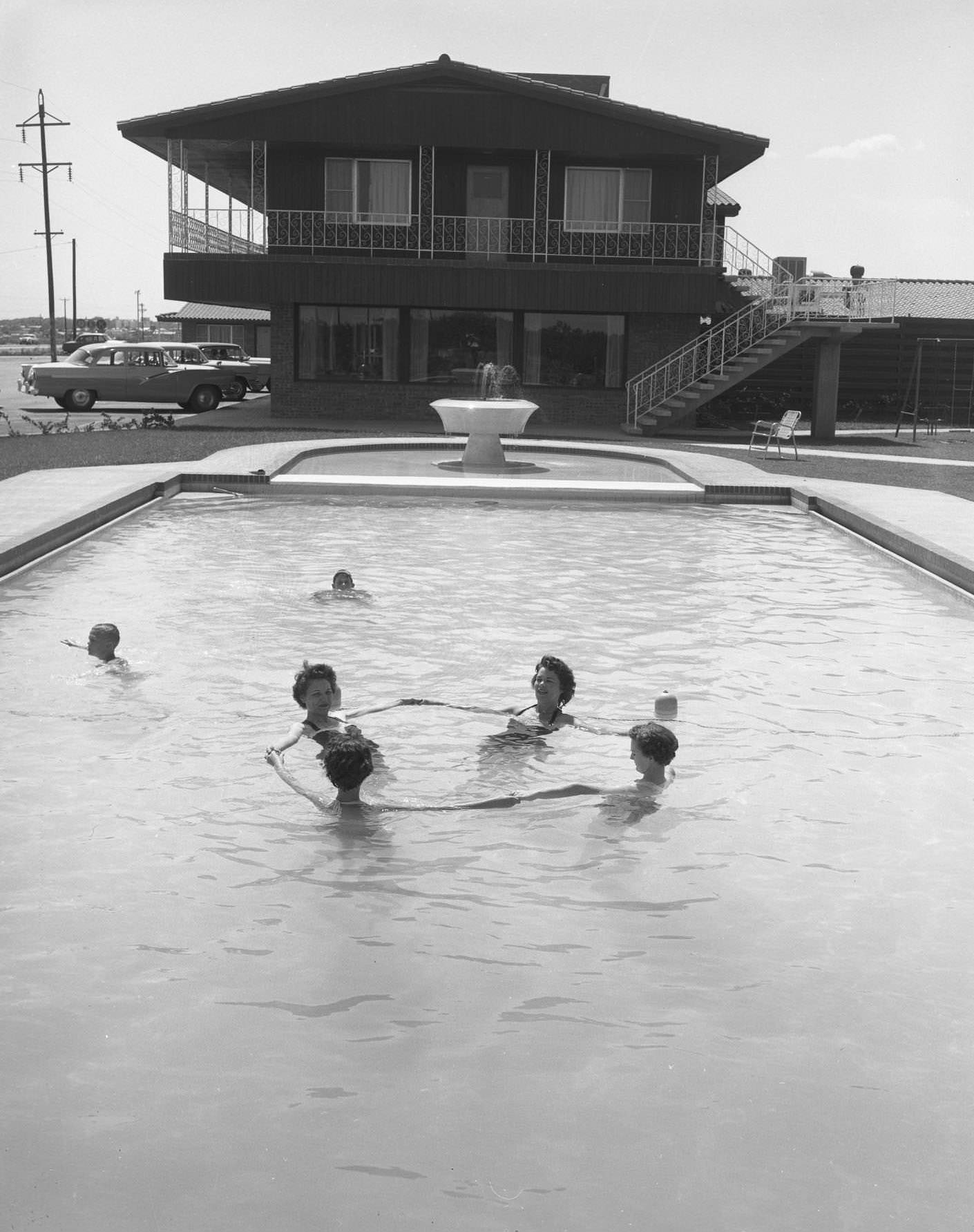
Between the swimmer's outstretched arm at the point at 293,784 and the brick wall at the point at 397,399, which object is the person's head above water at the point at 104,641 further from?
the brick wall at the point at 397,399

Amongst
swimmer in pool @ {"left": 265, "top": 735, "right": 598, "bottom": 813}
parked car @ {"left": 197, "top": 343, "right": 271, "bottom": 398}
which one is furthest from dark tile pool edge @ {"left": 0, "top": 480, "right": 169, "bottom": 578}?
parked car @ {"left": 197, "top": 343, "right": 271, "bottom": 398}

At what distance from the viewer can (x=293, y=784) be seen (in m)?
7.27

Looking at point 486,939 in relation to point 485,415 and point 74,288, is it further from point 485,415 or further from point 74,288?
point 74,288

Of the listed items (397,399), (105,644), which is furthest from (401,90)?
(105,644)

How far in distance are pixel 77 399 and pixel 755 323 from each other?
1861 cm

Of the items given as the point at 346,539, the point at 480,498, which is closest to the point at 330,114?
the point at 480,498

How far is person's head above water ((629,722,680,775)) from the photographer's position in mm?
7223

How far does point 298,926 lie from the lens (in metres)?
5.76

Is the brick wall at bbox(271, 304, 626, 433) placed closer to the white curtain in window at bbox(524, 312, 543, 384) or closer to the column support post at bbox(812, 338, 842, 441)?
the white curtain in window at bbox(524, 312, 543, 384)

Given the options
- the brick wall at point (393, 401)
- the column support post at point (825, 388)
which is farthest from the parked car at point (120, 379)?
the column support post at point (825, 388)

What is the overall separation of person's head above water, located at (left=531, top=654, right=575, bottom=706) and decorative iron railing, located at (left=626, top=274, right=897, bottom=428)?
82.3 feet

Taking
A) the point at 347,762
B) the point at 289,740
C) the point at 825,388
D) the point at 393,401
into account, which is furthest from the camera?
the point at 393,401

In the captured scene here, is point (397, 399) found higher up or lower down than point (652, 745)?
higher up

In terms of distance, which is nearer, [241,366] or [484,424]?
[484,424]
